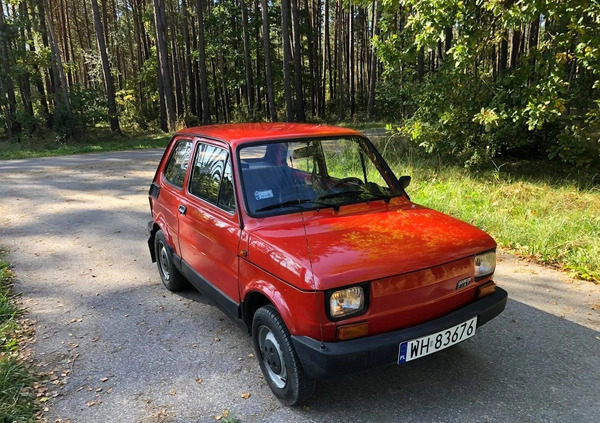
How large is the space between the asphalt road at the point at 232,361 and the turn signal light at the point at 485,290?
24.5 inches

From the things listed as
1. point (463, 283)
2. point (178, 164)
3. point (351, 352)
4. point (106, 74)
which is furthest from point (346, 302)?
point (106, 74)

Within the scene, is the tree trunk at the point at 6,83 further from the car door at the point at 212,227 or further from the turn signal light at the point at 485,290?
the turn signal light at the point at 485,290

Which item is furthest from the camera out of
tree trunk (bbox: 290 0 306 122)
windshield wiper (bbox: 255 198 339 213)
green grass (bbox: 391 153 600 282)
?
tree trunk (bbox: 290 0 306 122)

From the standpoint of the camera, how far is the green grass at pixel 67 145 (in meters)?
17.7

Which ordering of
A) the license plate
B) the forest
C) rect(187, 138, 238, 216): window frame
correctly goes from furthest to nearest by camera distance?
1. the forest
2. rect(187, 138, 238, 216): window frame
3. the license plate

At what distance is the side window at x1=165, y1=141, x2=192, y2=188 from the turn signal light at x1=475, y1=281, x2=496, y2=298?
9.39 ft

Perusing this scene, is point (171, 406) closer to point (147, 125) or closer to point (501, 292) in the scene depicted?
point (501, 292)

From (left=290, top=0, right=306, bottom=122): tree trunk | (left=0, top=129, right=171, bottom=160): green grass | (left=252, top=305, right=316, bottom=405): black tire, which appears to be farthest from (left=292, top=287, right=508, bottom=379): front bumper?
(left=290, top=0, right=306, bottom=122): tree trunk

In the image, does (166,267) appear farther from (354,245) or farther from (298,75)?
(298,75)

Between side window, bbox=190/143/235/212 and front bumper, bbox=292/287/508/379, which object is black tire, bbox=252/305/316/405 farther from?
side window, bbox=190/143/235/212

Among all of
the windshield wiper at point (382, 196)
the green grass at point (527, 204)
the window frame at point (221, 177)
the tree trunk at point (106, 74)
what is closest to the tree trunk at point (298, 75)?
the tree trunk at point (106, 74)

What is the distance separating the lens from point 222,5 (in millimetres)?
29906

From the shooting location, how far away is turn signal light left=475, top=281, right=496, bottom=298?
293cm

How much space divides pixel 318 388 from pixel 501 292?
4.95 ft
